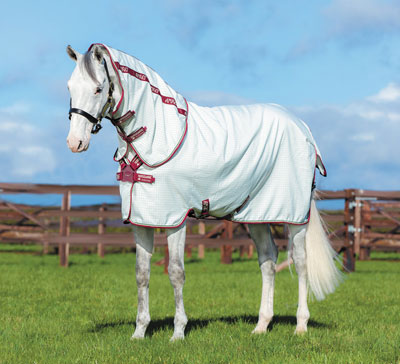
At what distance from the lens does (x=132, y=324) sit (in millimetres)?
5293

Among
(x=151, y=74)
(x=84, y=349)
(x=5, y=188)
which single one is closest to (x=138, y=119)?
(x=151, y=74)

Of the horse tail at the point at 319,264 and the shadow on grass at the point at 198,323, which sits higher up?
the horse tail at the point at 319,264

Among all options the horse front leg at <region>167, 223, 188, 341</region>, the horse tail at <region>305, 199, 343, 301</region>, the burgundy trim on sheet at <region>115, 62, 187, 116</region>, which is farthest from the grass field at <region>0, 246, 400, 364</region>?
the burgundy trim on sheet at <region>115, 62, 187, 116</region>

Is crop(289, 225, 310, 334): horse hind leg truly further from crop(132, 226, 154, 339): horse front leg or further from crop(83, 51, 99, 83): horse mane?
crop(83, 51, 99, 83): horse mane

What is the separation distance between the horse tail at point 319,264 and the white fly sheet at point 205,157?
0.26 meters

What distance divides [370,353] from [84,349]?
218 centimetres

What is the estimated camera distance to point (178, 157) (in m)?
4.30

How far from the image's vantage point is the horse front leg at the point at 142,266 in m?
4.44

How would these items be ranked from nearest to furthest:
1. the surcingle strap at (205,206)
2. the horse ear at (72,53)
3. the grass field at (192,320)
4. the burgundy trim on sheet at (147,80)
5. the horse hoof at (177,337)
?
the grass field at (192,320)
the horse ear at (72,53)
the burgundy trim on sheet at (147,80)
the horse hoof at (177,337)
the surcingle strap at (205,206)

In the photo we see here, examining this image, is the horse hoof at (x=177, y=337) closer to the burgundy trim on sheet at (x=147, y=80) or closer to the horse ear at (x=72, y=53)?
the burgundy trim on sheet at (x=147, y=80)

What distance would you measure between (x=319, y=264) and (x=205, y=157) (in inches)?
69.4

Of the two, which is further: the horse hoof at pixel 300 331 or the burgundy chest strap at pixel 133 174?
the horse hoof at pixel 300 331

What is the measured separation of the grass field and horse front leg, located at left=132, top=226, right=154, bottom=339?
195 millimetres

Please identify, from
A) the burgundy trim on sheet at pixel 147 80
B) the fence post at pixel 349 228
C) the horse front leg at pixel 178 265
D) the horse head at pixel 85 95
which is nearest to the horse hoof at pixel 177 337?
the horse front leg at pixel 178 265
